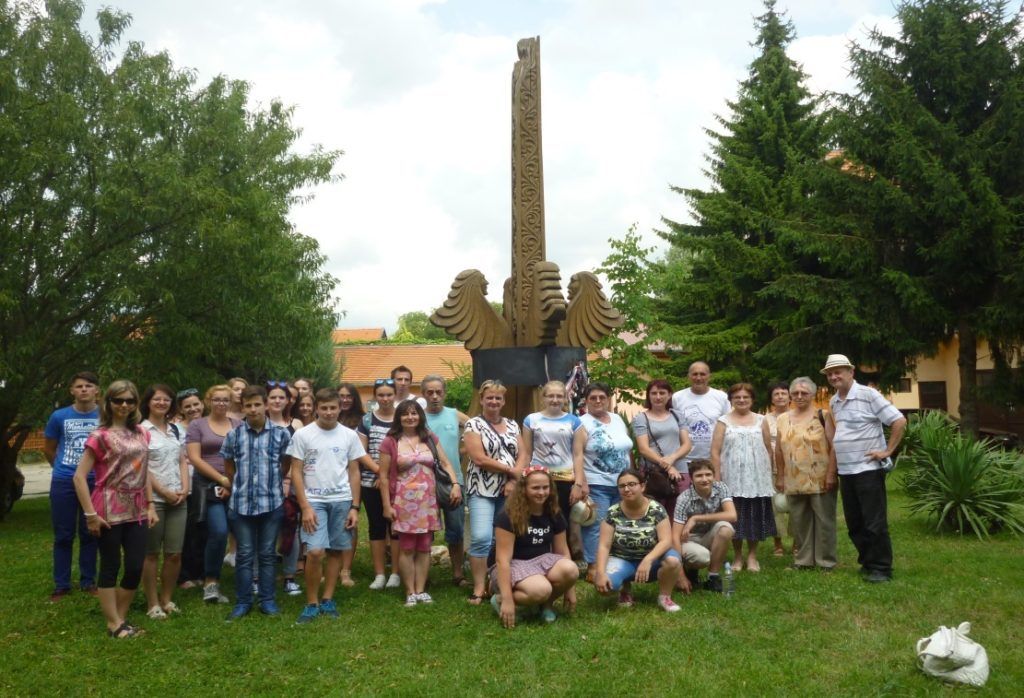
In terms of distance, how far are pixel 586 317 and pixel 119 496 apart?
3893mm

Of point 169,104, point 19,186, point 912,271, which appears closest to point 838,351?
point 912,271

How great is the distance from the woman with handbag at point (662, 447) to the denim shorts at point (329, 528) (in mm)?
2167

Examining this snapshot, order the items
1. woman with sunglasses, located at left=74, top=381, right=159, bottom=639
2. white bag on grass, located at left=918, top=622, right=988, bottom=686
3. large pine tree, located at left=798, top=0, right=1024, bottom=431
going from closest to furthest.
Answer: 1. white bag on grass, located at left=918, top=622, right=988, bottom=686
2. woman with sunglasses, located at left=74, top=381, right=159, bottom=639
3. large pine tree, located at left=798, top=0, right=1024, bottom=431

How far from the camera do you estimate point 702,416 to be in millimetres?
6664

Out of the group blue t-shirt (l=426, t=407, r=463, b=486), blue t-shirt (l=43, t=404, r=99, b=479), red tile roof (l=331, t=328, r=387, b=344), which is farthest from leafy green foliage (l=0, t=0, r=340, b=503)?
red tile roof (l=331, t=328, r=387, b=344)

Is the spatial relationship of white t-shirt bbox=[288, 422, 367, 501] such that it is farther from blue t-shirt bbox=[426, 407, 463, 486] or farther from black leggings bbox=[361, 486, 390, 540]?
blue t-shirt bbox=[426, 407, 463, 486]

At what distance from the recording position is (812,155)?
20.9 meters

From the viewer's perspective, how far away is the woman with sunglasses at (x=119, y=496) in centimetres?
493

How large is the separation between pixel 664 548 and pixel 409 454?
5.89 feet

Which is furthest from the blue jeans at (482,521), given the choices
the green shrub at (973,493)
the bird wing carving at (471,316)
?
the green shrub at (973,493)

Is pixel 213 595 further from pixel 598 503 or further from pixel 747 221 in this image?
pixel 747 221

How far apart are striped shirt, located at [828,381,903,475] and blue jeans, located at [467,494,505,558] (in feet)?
8.51

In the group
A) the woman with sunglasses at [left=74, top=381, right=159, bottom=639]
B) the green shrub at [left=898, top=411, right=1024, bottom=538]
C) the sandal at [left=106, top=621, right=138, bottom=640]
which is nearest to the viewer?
the woman with sunglasses at [left=74, top=381, right=159, bottom=639]

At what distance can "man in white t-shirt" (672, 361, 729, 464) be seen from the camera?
6641 mm
